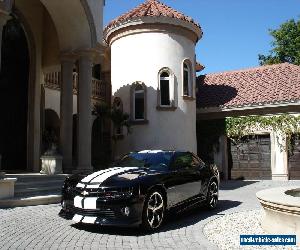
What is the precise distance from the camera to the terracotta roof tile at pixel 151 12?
17922 mm

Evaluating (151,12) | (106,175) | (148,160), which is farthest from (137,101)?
(106,175)

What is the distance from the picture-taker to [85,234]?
6.43m

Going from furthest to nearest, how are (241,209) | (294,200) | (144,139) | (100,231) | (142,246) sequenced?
1. (144,139)
2. (241,209)
3. (100,231)
4. (294,200)
5. (142,246)

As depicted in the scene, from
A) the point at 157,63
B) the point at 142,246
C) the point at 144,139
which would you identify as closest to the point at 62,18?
the point at 157,63

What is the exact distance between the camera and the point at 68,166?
46.7 feet

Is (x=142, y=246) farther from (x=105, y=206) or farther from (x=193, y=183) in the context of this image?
(x=193, y=183)

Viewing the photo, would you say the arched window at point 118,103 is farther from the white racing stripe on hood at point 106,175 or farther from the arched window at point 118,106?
the white racing stripe on hood at point 106,175

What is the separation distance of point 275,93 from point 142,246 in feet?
51.9

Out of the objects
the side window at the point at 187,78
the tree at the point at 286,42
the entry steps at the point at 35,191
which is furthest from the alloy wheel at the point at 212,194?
the tree at the point at 286,42

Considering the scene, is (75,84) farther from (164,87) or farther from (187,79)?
(187,79)

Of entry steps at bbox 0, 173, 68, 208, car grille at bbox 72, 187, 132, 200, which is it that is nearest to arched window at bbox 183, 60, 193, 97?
entry steps at bbox 0, 173, 68, 208

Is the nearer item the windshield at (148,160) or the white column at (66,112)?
the windshield at (148,160)

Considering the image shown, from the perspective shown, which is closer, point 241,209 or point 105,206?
point 105,206

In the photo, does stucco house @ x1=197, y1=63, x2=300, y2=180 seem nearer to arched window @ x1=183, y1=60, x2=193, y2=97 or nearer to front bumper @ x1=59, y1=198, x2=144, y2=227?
arched window @ x1=183, y1=60, x2=193, y2=97
